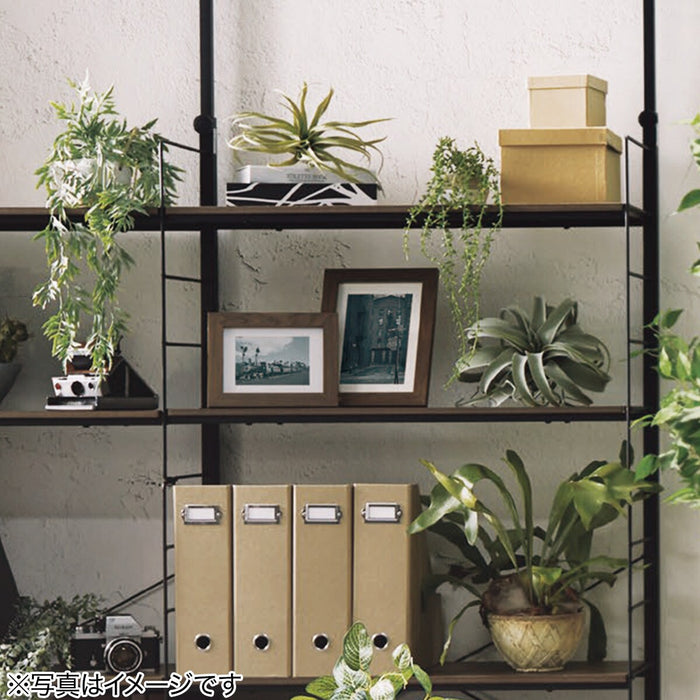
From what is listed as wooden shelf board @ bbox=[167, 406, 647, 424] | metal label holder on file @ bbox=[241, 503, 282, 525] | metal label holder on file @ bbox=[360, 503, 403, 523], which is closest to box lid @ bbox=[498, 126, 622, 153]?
wooden shelf board @ bbox=[167, 406, 647, 424]

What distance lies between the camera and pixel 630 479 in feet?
7.00

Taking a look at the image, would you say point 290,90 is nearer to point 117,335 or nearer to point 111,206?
point 111,206

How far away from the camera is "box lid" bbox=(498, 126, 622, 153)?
2.15m

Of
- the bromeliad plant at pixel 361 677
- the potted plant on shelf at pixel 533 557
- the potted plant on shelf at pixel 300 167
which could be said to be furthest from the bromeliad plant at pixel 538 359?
the bromeliad plant at pixel 361 677

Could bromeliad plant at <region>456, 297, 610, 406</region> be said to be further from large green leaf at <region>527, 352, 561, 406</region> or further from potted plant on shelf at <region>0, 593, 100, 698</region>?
potted plant on shelf at <region>0, 593, 100, 698</region>

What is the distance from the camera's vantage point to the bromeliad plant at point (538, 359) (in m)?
2.19

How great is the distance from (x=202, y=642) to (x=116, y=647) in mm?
205

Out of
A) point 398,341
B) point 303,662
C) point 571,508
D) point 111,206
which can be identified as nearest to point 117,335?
point 111,206

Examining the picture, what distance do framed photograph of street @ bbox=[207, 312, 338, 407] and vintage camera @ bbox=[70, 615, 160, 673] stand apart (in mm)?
509

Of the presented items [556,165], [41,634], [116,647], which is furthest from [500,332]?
[41,634]

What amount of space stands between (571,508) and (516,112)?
898 mm

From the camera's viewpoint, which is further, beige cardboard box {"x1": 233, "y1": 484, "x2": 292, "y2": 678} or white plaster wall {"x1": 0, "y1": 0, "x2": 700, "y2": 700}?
white plaster wall {"x1": 0, "y1": 0, "x2": 700, "y2": 700}

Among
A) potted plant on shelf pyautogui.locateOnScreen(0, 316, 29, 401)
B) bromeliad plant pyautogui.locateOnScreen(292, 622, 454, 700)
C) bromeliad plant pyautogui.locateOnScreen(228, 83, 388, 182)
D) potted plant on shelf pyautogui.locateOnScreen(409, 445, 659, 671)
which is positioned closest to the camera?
bromeliad plant pyautogui.locateOnScreen(292, 622, 454, 700)

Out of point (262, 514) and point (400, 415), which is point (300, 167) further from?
point (262, 514)
